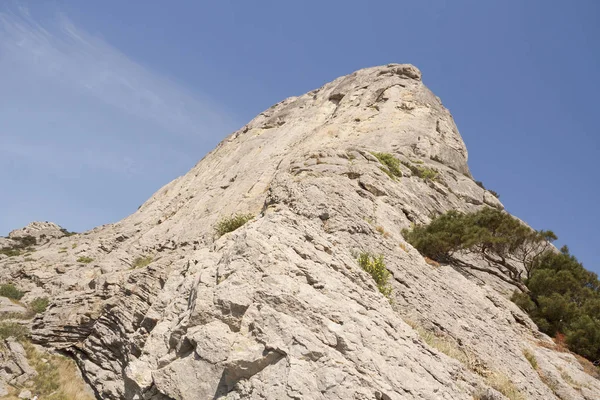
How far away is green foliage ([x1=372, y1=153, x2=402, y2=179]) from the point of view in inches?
931

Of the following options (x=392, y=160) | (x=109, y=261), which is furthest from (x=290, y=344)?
(x=109, y=261)

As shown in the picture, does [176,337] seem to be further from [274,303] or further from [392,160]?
[392,160]

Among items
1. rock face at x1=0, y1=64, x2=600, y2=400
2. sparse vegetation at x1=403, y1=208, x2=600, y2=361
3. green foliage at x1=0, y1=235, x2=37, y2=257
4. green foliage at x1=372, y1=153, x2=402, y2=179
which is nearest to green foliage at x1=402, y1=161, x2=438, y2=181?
rock face at x1=0, y1=64, x2=600, y2=400

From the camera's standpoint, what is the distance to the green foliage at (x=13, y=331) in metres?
19.1

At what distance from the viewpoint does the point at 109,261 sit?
2672 centimetres

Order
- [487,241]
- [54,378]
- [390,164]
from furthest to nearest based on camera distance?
1. [390,164]
2. [487,241]
3. [54,378]

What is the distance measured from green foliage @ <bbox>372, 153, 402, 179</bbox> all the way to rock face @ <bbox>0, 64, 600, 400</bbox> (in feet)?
1.64

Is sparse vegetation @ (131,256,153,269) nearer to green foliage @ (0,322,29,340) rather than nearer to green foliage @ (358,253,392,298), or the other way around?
green foliage @ (0,322,29,340)

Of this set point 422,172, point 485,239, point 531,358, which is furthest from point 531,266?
point 531,358

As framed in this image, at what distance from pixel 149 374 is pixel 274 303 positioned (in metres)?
2.88

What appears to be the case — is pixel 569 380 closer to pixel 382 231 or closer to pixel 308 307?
pixel 382 231

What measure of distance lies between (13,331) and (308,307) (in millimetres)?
17427

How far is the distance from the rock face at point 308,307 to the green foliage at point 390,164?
499 mm

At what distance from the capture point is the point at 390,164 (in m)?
24.6
